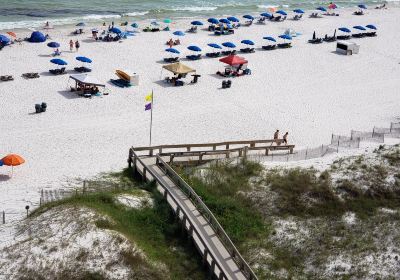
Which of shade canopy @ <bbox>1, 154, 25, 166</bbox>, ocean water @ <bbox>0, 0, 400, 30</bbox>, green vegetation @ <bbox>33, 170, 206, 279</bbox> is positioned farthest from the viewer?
ocean water @ <bbox>0, 0, 400, 30</bbox>

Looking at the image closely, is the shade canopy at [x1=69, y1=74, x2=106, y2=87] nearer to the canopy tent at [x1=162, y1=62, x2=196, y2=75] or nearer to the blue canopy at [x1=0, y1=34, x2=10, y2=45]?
the canopy tent at [x1=162, y1=62, x2=196, y2=75]

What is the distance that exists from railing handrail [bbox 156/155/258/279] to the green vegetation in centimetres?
112

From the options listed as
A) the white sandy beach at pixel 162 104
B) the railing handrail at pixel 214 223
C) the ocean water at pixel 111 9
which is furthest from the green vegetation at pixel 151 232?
the ocean water at pixel 111 9

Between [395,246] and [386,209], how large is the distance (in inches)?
104

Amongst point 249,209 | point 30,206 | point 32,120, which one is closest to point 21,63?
point 32,120

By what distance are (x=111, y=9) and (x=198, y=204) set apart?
55.6m

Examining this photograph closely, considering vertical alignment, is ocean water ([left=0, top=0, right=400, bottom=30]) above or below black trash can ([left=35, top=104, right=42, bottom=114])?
above

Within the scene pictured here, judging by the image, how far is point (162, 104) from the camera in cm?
3791

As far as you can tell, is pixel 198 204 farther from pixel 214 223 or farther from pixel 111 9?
pixel 111 9

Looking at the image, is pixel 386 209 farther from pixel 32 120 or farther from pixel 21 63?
pixel 21 63

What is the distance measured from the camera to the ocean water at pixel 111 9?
6406cm

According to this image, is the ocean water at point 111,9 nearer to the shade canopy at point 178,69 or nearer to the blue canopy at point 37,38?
the blue canopy at point 37,38

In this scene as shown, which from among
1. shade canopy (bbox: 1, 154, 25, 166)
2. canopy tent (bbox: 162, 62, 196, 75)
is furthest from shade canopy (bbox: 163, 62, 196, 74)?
shade canopy (bbox: 1, 154, 25, 166)

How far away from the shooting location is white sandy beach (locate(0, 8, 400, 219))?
29.9 metres
